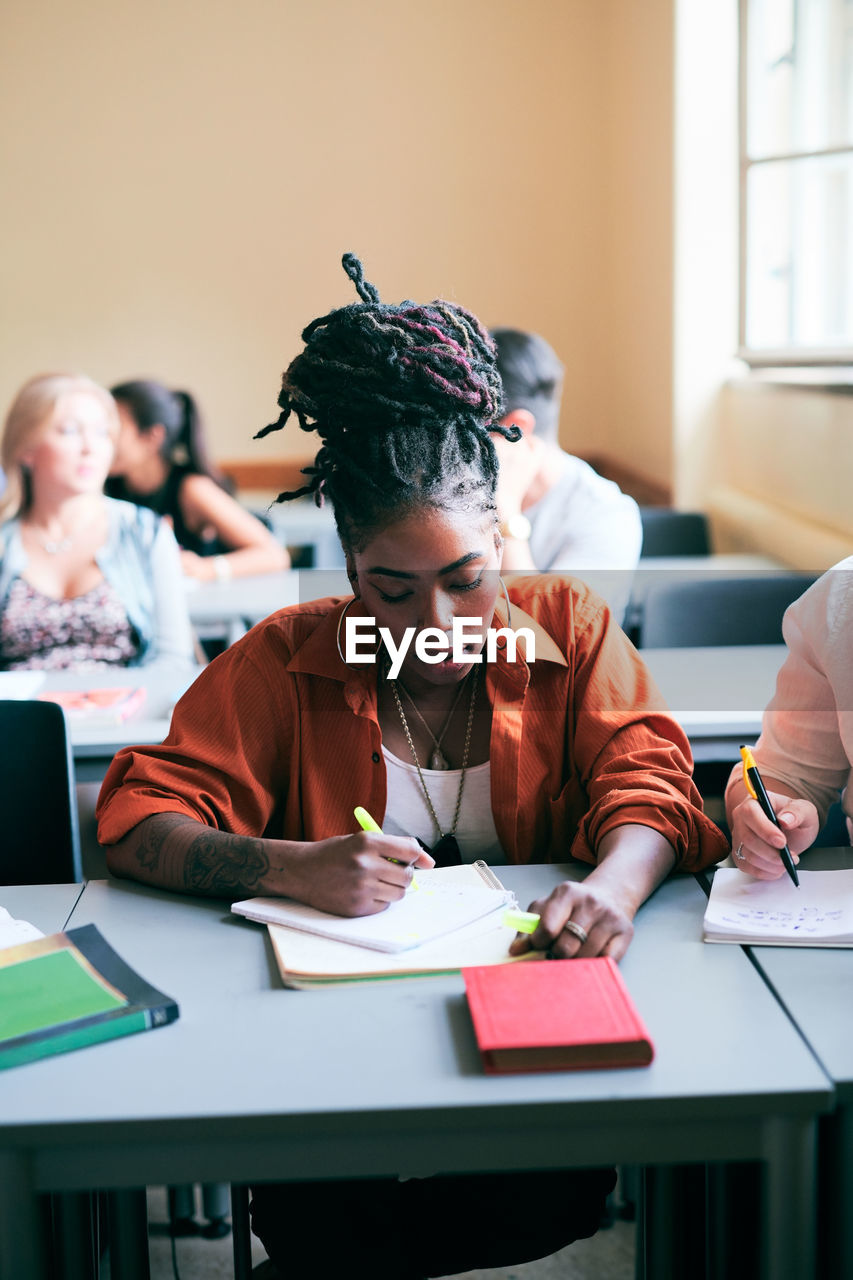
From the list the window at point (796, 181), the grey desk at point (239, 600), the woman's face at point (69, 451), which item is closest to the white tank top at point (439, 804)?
the grey desk at point (239, 600)

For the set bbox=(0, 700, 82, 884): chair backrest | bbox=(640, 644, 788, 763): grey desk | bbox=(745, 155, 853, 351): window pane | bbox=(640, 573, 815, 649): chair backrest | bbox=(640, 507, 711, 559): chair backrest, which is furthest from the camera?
bbox=(640, 507, 711, 559): chair backrest

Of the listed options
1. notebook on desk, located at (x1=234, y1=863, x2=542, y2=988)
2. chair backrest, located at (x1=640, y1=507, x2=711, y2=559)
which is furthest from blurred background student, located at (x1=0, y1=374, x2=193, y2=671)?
notebook on desk, located at (x1=234, y1=863, x2=542, y2=988)

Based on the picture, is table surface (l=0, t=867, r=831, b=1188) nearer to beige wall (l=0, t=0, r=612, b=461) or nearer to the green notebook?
the green notebook

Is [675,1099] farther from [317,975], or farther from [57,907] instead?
[57,907]

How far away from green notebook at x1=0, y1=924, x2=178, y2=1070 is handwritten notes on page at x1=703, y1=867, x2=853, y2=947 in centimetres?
60

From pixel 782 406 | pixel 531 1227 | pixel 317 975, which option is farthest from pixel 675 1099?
pixel 782 406

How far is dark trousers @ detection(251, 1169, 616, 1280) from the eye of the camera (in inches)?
57.7

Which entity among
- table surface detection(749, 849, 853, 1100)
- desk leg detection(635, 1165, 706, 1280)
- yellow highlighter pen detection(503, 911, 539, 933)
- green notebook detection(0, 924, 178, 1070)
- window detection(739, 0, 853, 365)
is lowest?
desk leg detection(635, 1165, 706, 1280)

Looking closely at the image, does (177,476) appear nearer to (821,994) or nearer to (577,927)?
(577,927)

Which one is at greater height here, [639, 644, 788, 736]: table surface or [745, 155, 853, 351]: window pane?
[745, 155, 853, 351]: window pane

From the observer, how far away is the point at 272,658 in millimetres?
1678

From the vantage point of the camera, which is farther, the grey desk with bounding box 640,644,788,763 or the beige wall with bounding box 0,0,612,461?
the beige wall with bounding box 0,0,612,461

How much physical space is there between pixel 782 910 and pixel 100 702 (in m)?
1.48


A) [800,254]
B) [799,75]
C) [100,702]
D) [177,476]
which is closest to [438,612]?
[100,702]
